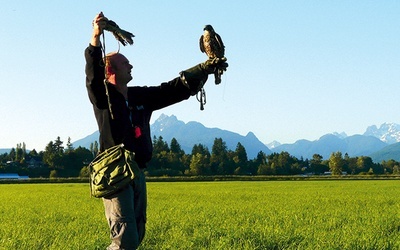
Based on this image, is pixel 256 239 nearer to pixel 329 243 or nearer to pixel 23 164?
pixel 329 243

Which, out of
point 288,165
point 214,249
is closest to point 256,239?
point 214,249

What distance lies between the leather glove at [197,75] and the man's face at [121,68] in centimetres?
54

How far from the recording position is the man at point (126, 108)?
176 inches

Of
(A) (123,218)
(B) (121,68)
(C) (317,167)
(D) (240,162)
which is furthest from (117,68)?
(C) (317,167)

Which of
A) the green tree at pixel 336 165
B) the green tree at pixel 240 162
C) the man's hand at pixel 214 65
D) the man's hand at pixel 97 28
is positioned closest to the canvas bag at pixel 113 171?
the man's hand at pixel 97 28

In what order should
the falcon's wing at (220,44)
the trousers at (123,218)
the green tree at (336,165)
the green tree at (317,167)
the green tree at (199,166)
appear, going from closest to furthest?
1. the trousers at (123,218)
2. the falcon's wing at (220,44)
3. the green tree at (199,166)
4. the green tree at (336,165)
5. the green tree at (317,167)

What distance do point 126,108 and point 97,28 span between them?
712 millimetres

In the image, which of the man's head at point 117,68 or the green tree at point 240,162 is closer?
the man's head at point 117,68

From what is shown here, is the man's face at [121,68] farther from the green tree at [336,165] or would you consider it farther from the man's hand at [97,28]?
the green tree at [336,165]

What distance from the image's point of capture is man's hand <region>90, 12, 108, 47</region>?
4.54 m

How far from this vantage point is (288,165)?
120m

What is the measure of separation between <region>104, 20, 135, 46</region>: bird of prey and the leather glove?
1.96 feet

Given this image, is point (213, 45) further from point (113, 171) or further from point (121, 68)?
point (113, 171)

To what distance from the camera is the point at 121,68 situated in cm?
479
